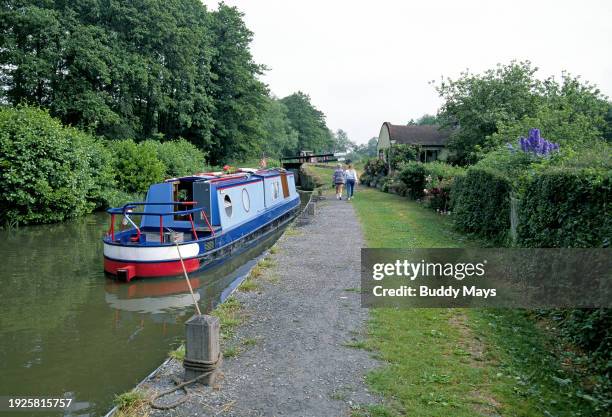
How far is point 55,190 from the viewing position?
16766 millimetres

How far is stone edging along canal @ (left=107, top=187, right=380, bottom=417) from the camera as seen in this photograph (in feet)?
13.7

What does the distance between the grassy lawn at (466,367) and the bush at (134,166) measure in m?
19.4

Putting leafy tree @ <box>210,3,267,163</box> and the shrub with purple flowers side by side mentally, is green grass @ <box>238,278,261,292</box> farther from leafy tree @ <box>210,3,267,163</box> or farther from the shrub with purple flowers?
leafy tree @ <box>210,3,267,163</box>

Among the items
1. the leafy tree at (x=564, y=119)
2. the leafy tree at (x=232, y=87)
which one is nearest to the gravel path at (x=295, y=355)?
the leafy tree at (x=564, y=119)

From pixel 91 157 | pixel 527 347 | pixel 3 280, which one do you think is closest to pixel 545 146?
pixel 527 347

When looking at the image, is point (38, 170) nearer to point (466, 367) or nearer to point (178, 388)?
point (178, 388)

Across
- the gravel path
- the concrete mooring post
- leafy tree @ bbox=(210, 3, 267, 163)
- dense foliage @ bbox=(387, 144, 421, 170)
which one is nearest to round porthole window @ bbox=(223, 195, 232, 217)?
the gravel path

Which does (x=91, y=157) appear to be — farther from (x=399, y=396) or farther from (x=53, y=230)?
(x=399, y=396)

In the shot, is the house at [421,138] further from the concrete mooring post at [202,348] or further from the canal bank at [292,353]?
the concrete mooring post at [202,348]

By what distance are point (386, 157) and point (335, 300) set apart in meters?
23.5

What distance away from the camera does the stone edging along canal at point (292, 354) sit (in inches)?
165

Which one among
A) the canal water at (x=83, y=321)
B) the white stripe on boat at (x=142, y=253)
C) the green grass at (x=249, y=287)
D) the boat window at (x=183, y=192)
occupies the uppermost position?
the boat window at (x=183, y=192)

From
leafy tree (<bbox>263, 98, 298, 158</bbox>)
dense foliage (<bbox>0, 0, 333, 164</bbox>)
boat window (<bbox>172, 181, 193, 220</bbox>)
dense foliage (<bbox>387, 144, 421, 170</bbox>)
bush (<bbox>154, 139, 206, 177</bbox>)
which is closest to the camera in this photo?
boat window (<bbox>172, 181, 193, 220</bbox>)

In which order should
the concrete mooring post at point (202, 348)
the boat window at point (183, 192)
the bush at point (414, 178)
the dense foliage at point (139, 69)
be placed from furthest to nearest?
1. the dense foliage at point (139, 69)
2. the bush at point (414, 178)
3. the boat window at point (183, 192)
4. the concrete mooring post at point (202, 348)
